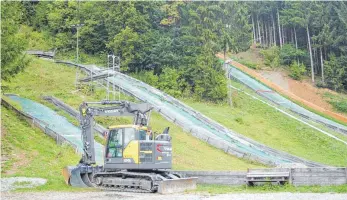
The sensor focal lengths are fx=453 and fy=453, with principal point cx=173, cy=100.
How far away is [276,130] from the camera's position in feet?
120

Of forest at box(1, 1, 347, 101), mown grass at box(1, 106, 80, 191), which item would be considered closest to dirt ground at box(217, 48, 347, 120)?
forest at box(1, 1, 347, 101)

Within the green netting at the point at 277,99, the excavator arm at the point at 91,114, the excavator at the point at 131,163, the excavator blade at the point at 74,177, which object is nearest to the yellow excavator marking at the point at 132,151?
the excavator at the point at 131,163

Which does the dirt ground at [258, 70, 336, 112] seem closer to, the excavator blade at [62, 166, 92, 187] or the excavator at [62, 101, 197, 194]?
the excavator at [62, 101, 197, 194]

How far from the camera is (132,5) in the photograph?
5038 centimetres

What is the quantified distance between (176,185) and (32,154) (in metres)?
9.12

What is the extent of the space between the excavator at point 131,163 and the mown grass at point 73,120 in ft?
4.61

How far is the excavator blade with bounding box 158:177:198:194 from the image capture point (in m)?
15.7

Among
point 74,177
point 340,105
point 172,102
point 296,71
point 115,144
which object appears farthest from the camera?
point 296,71

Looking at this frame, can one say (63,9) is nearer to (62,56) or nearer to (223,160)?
(62,56)

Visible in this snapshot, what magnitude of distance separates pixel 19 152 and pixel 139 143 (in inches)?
334

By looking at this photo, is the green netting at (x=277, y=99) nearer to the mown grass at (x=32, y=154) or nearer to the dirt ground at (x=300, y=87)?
the dirt ground at (x=300, y=87)

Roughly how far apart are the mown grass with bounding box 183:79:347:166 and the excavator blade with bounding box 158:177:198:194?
51.2 feet

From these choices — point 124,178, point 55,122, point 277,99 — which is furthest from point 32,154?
point 277,99

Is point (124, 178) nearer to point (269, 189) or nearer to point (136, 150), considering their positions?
point (136, 150)
